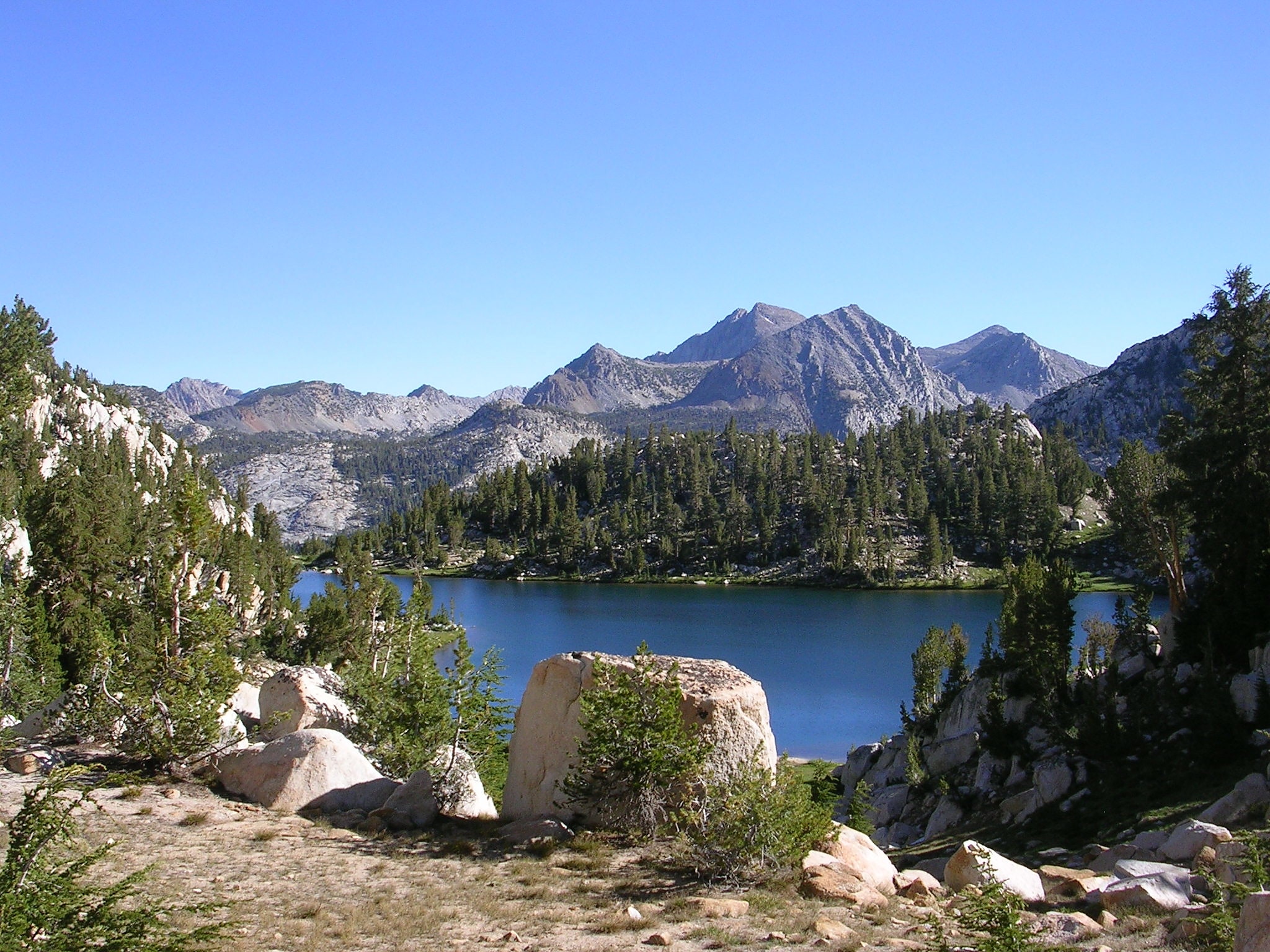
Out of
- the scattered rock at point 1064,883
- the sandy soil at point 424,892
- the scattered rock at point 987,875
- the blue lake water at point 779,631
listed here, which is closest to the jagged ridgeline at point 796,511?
the blue lake water at point 779,631

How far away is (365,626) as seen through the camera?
61.2 meters

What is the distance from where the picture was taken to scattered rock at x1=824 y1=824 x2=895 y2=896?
13.8m

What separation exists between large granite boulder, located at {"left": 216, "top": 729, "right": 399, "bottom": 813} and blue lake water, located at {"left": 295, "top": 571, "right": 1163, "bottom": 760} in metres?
18.9

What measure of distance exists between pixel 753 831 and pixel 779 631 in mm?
78068

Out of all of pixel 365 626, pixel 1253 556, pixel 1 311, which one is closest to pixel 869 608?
pixel 365 626

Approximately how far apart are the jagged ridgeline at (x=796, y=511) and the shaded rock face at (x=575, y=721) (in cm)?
12446

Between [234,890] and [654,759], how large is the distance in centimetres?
630

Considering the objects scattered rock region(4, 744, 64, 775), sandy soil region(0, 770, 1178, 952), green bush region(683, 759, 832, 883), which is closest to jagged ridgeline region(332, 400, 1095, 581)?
green bush region(683, 759, 832, 883)

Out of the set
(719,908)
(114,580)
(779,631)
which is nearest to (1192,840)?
(719,908)

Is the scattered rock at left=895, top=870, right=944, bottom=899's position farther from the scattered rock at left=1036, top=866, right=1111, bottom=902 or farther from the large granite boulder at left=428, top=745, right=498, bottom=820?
the large granite boulder at left=428, top=745, right=498, bottom=820

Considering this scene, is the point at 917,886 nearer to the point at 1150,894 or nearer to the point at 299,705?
the point at 1150,894

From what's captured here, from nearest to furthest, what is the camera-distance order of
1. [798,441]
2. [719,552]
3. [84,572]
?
1. [84,572]
2. [719,552]
3. [798,441]

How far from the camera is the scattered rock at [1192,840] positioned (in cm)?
1639

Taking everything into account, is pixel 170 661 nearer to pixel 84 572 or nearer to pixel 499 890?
pixel 499 890
